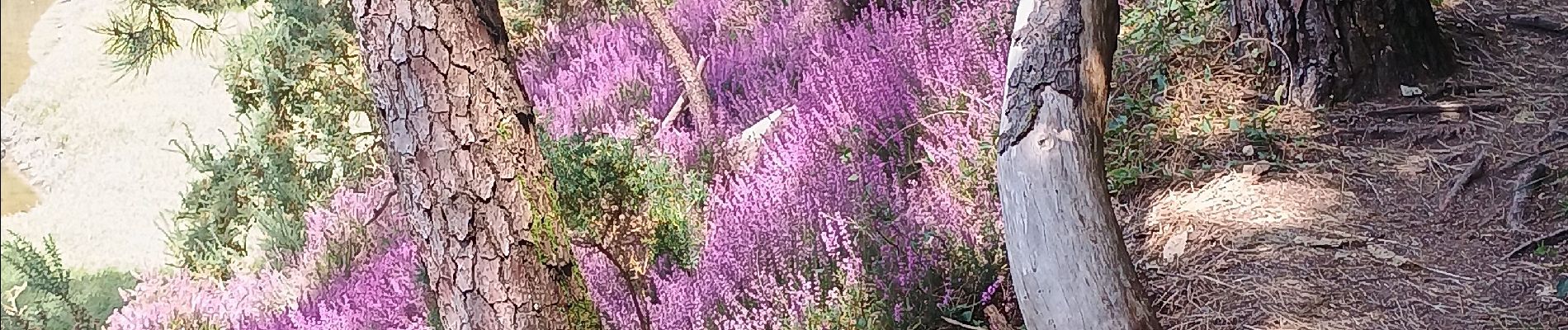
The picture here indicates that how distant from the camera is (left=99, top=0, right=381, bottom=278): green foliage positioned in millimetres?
3658

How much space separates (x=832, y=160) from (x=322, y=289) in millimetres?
1723

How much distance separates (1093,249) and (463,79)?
141 centimetres

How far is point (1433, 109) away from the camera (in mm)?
3732

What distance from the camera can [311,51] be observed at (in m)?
4.13

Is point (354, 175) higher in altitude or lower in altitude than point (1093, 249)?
higher

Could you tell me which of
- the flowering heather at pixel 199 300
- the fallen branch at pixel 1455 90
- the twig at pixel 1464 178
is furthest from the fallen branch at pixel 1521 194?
the flowering heather at pixel 199 300

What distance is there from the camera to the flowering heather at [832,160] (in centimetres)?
299

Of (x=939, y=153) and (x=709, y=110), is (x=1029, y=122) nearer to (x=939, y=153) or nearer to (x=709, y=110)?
(x=939, y=153)

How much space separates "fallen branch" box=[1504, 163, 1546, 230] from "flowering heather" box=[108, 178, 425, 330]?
305cm

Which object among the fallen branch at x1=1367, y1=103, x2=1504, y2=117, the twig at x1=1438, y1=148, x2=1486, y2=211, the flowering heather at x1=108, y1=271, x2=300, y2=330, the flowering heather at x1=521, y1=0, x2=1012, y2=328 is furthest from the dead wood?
the flowering heather at x1=108, y1=271, x2=300, y2=330

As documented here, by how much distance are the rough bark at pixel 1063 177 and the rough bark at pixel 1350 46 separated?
1.17 meters

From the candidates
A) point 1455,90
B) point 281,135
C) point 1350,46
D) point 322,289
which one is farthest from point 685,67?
point 1455,90

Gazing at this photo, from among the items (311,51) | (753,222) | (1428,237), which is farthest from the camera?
(311,51)

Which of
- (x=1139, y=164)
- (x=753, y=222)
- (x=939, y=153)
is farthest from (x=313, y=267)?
(x=1139, y=164)
